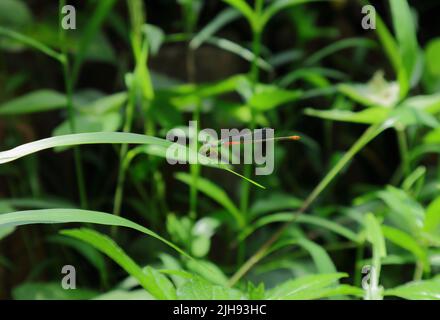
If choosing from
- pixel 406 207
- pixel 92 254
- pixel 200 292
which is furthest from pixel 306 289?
pixel 92 254

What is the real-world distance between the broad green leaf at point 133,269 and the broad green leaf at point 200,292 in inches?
0.6

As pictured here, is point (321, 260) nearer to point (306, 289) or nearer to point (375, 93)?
point (306, 289)

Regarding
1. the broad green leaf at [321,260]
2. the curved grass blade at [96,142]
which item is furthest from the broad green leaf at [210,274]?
the curved grass blade at [96,142]

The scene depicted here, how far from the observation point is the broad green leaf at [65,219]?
34 centimetres

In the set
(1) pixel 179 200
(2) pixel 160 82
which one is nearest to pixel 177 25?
(2) pixel 160 82

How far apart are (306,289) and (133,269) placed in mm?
149

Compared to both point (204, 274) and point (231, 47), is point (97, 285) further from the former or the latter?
point (231, 47)

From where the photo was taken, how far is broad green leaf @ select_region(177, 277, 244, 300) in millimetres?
391

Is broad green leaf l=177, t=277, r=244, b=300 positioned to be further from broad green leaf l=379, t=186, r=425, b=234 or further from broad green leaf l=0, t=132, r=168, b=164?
broad green leaf l=379, t=186, r=425, b=234

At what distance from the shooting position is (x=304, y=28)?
1.00 metres

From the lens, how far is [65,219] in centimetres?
35

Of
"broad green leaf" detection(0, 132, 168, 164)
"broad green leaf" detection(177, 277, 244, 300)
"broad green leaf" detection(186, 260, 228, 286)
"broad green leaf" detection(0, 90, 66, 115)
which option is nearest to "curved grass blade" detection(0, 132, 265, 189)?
"broad green leaf" detection(0, 132, 168, 164)

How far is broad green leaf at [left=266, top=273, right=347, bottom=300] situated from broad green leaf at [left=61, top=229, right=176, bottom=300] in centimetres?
10

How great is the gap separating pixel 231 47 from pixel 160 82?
0.15 m
